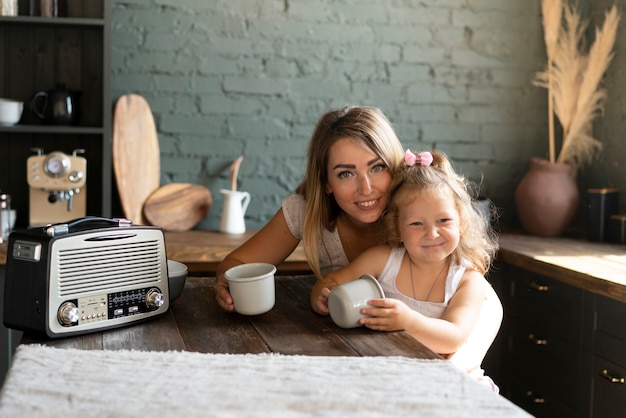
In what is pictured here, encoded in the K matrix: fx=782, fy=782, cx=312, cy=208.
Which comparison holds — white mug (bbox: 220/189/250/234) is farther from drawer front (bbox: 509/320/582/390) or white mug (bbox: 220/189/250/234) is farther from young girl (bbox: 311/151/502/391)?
young girl (bbox: 311/151/502/391)

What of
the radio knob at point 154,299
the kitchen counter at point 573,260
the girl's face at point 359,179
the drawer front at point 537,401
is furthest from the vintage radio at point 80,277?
the drawer front at point 537,401

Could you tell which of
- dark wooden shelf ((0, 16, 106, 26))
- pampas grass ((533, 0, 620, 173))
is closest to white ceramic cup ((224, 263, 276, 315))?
dark wooden shelf ((0, 16, 106, 26))

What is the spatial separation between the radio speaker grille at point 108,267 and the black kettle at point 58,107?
1715 mm

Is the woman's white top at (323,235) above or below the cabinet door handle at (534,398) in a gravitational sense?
above

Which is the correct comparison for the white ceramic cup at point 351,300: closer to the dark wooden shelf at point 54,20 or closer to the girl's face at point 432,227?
the girl's face at point 432,227

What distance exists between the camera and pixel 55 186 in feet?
10.7

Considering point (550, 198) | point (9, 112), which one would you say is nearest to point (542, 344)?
point (550, 198)

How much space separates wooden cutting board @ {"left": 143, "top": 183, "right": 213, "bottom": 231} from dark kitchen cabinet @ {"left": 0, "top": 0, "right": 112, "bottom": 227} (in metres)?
0.24

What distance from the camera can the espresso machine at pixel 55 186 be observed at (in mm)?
3252

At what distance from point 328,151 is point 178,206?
144cm

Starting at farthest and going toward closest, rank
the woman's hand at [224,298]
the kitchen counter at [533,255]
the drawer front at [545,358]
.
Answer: the drawer front at [545,358] < the kitchen counter at [533,255] < the woman's hand at [224,298]

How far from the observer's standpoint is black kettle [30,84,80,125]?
326 cm

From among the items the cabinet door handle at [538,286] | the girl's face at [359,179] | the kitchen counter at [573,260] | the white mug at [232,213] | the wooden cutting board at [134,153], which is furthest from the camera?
the white mug at [232,213]

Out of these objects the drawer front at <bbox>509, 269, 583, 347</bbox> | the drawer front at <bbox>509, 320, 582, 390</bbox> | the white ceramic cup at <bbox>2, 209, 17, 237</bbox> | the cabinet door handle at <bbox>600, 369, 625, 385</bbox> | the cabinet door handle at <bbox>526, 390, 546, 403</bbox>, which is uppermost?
the white ceramic cup at <bbox>2, 209, 17, 237</bbox>
